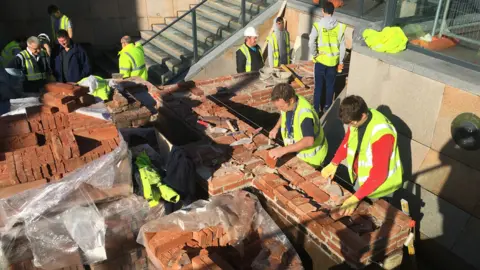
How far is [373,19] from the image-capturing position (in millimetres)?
9086

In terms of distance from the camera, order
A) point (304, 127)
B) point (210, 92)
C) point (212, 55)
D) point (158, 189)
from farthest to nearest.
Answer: point (212, 55) → point (210, 92) → point (304, 127) → point (158, 189)

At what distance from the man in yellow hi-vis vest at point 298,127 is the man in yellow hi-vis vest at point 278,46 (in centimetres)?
404

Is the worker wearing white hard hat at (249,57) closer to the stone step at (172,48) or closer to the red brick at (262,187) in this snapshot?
the stone step at (172,48)

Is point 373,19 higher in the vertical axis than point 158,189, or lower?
higher

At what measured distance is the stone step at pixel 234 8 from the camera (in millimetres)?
11627

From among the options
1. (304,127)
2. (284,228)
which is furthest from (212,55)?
(284,228)

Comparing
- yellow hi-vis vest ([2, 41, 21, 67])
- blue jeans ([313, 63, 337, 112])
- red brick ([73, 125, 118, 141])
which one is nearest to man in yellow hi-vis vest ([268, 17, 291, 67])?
blue jeans ([313, 63, 337, 112])

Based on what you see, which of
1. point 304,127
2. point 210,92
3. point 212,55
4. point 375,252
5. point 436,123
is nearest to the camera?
point 375,252

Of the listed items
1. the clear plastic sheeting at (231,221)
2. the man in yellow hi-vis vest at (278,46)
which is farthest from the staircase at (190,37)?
the clear plastic sheeting at (231,221)

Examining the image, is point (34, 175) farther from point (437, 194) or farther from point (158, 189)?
point (437, 194)

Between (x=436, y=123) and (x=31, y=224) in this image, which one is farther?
(x=436, y=123)

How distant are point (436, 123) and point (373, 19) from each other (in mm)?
4226

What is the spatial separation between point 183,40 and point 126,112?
6205mm

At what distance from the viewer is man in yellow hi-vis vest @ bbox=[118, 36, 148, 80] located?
8.21 metres
